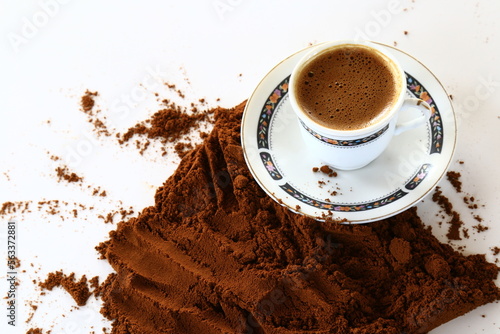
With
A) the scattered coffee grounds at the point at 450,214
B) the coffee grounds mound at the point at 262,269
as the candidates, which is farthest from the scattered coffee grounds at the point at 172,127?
the scattered coffee grounds at the point at 450,214

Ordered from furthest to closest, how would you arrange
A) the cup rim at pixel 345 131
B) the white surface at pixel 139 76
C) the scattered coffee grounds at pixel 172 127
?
the scattered coffee grounds at pixel 172 127 < the white surface at pixel 139 76 < the cup rim at pixel 345 131

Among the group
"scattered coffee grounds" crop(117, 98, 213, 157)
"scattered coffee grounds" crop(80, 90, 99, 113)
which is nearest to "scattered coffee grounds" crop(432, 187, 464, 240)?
"scattered coffee grounds" crop(117, 98, 213, 157)

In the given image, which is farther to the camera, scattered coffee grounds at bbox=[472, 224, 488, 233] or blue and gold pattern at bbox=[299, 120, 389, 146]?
scattered coffee grounds at bbox=[472, 224, 488, 233]

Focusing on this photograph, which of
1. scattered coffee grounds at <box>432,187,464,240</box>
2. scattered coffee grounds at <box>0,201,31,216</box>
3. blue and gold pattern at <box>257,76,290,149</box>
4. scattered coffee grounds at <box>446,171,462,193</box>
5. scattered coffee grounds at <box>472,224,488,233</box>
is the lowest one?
scattered coffee grounds at <box>472,224,488,233</box>

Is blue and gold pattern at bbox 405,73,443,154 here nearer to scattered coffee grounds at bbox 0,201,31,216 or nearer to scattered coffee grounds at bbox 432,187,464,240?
scattered coffee grounds at bbox 432,187,464,240

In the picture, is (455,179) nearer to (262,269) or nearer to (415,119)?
(415,119)

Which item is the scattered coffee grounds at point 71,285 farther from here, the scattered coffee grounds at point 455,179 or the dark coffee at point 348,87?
the scattered coffee grounds at point 455,179
